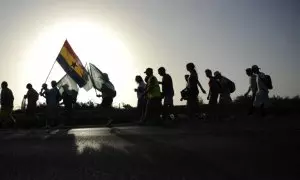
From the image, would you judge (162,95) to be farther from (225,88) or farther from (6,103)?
(6,103)

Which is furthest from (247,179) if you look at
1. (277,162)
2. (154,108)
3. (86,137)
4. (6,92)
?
(6,92)

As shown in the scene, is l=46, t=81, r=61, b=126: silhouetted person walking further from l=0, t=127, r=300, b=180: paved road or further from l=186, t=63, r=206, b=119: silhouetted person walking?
l=0, t=127, r=300, b=180: paved road

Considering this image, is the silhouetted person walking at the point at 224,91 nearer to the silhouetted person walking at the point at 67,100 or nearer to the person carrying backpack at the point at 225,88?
the person carrying backpack at the point at 225,88

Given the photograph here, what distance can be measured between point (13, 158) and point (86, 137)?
2912mm

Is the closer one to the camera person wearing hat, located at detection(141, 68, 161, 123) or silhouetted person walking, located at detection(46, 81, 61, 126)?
person wearing hat, located at detection(141, 68, 161, 123)

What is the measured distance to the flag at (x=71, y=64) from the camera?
23781mm

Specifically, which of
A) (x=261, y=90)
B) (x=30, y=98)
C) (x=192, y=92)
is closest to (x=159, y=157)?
(x=192, y=92)

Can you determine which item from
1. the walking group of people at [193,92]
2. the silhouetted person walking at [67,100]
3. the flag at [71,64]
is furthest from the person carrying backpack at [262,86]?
the flag at [71,64]

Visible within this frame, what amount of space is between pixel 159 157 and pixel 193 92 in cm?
793

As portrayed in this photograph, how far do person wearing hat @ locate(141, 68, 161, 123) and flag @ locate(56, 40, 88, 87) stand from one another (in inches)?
329

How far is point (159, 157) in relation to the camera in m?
8.59

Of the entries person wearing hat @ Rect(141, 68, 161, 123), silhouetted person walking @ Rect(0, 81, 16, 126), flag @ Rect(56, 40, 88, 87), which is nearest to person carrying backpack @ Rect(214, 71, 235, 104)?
person wearing hat @ Rect(141, 68, 161, 123)

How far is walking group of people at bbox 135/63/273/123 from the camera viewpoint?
51.0 feet

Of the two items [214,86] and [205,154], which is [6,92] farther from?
[205,154]
